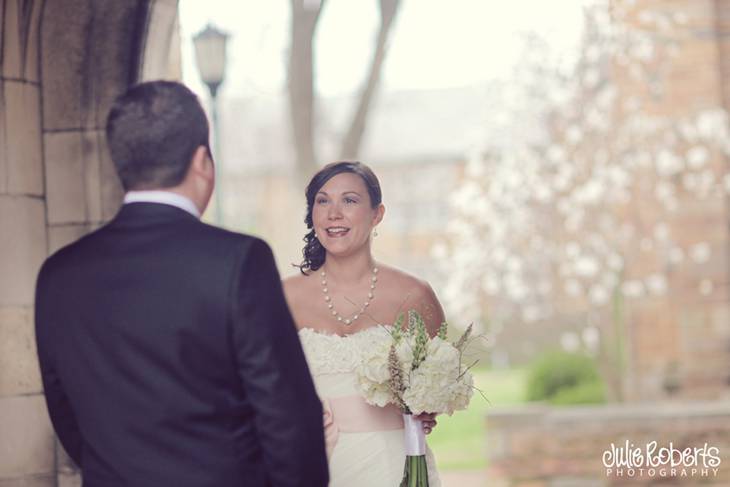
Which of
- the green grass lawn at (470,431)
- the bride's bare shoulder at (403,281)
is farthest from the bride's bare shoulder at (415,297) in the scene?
the green grass lawn at (470,431)

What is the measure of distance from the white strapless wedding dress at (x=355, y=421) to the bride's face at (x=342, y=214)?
0.36m

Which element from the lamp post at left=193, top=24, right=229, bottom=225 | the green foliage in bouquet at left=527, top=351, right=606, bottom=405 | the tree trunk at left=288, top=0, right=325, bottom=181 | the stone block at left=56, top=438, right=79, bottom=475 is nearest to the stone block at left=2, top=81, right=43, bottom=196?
the stone block at left=56, top=438, right=79, bottom=475

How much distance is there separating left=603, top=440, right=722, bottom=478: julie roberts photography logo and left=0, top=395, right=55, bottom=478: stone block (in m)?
7.51

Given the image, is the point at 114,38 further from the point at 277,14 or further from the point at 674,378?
the point at 277,14

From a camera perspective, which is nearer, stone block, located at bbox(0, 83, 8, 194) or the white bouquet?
the white bouquet

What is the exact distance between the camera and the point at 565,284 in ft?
58.2

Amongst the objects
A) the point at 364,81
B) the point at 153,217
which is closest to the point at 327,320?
the point at 153,217

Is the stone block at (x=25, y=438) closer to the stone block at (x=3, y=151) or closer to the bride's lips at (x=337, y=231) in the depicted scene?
the stone block at (x=3, y=151)

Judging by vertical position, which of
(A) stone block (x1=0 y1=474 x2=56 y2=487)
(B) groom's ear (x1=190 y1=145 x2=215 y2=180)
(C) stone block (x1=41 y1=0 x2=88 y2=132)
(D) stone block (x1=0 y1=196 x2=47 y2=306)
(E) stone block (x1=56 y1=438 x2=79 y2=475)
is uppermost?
(C) stone block (x1=41 y1=0 x2=88 y2=132)

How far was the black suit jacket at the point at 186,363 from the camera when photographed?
2.46 m

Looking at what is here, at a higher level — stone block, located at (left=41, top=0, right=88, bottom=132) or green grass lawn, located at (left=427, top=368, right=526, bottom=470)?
stone block, located at (left=41, top=0, right=88, bottom=132)

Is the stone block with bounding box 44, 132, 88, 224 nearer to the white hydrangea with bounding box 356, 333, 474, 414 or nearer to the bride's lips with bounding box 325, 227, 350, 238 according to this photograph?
the bride's lips with bounding box 325, 227, 350, 238

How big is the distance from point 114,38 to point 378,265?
1.49 meters

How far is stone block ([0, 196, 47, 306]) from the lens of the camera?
466 centimetres
